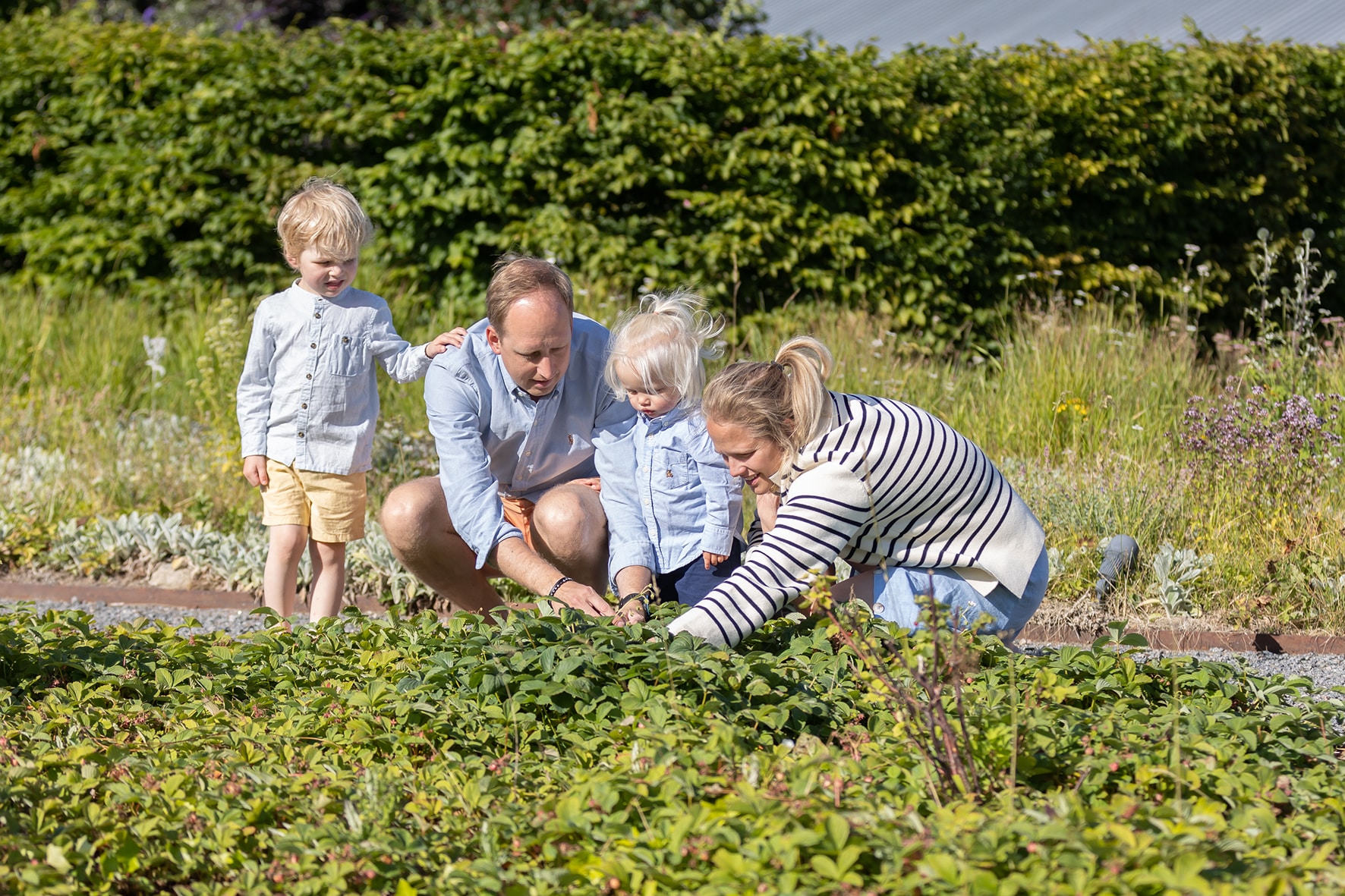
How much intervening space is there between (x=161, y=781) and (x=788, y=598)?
142cm

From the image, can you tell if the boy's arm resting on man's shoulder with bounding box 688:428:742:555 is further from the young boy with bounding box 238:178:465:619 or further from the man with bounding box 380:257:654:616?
the young boy with bounding box 238:178:465:619

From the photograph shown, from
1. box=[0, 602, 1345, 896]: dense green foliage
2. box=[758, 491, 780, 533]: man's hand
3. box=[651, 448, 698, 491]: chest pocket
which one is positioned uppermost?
box=[651, 448, 698, 491]: chest pocket

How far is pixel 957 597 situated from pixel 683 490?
0.94 m

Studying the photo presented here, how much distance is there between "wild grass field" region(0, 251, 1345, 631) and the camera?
4434 millimetres

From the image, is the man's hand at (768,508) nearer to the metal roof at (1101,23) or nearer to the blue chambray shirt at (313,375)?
the blue chambray shirt at (313,375)

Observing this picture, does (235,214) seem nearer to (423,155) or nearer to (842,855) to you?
(423,155)

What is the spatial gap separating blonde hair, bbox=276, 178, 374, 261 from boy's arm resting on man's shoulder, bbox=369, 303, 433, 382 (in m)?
0.27

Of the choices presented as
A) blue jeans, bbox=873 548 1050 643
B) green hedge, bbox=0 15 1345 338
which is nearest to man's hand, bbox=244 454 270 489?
blue jeans, bbox=873 548 1050 643

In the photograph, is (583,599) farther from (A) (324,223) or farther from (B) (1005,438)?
(B) (1005,438)

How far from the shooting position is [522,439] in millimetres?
3922

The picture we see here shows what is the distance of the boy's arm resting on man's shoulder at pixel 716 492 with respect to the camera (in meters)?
3.63

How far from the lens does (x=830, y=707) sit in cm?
262

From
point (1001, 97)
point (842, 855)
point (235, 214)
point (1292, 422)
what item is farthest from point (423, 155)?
point (842, 855)

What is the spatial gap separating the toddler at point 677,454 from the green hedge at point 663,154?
3.35m
